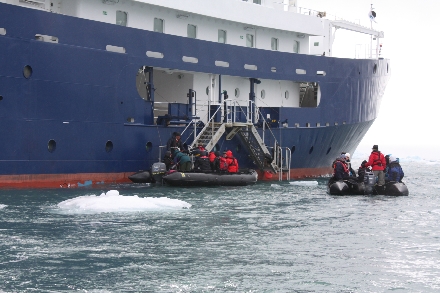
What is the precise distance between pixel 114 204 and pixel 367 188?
866cm

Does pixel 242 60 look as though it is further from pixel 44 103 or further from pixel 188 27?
pixel 44 103

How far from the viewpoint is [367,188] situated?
21.5 metres

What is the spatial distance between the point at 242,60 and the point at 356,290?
1809 cm

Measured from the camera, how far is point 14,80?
1981cm

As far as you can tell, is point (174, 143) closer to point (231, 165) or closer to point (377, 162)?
point (231, 165)

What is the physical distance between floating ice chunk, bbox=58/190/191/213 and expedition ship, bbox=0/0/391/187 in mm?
4456

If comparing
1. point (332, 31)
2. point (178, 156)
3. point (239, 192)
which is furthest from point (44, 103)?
point (332, 31)

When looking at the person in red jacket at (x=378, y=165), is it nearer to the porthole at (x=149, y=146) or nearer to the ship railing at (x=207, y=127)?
the ship railing at (x=207, y=127)

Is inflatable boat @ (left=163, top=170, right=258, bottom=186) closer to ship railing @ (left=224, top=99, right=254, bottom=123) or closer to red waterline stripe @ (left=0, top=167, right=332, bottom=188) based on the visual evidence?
red waterline stripe @ (left=0, top=167, right=332, bottom=188)

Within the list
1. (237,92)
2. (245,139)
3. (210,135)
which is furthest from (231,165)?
(237,92)

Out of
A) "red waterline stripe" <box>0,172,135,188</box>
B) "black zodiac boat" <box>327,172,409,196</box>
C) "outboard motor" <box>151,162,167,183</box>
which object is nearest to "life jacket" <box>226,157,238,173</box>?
"outboard motor" <box>151,162,167,183</box>

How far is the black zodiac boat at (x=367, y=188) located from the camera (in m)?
21.3

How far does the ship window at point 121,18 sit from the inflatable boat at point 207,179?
17.5 feet

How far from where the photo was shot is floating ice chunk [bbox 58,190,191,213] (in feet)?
51.7
